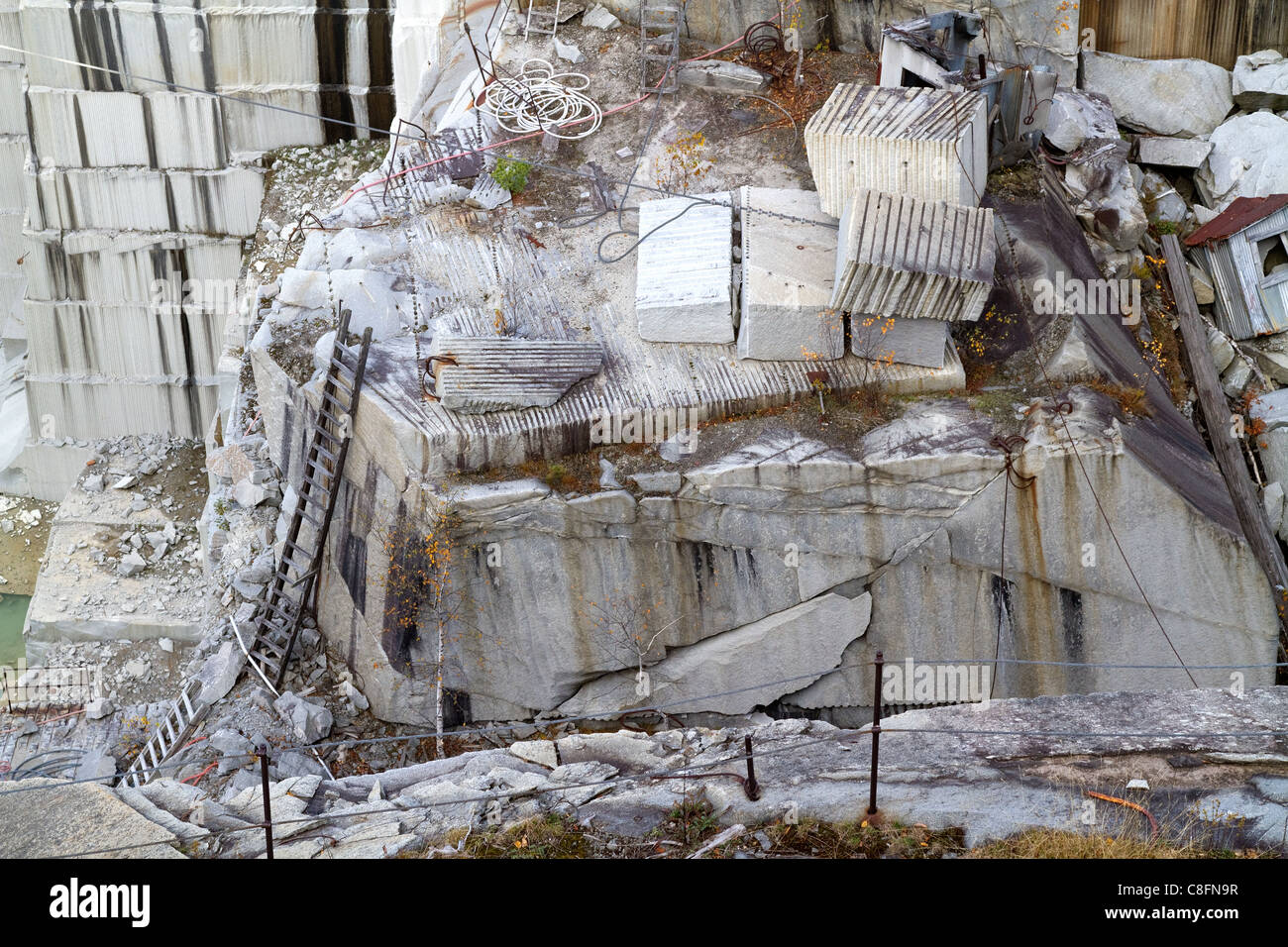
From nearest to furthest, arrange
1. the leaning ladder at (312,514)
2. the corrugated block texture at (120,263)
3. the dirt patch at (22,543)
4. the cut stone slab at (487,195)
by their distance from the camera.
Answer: the leaning ladder at (312,514) → the cut stone slab at (487,195) → the corrugated block texture at (120,263) → the dirt patch at (22,543)

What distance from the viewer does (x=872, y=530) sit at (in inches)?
464

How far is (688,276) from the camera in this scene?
40.9 feet

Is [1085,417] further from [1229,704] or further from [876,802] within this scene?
[876,802]

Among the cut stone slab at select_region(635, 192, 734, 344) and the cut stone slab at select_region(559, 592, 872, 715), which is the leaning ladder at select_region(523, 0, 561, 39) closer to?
the cut stone slab at select_region(635, 192, 734, 344)

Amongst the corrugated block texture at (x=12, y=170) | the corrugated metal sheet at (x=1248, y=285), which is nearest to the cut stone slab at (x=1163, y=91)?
the corrugated metal sheet at (x=1248, y=285)

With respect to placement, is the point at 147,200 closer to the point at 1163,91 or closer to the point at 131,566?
the point at 131,566

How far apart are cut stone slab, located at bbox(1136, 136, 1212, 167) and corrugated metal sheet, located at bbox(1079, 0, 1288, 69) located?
1.09 metres

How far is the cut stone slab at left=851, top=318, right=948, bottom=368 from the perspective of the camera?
12023mm

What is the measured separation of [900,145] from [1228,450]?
4.69m

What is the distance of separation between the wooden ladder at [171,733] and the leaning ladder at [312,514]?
2.57ft

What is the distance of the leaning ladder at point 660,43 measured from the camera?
50.4 feet

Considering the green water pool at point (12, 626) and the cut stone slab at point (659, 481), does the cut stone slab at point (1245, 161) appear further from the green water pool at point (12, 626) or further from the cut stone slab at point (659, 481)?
the green water pool at point (12, 626)

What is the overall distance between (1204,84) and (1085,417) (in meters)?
6.37

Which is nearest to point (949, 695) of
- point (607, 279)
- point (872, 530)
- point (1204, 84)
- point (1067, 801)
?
point (872, 530)
